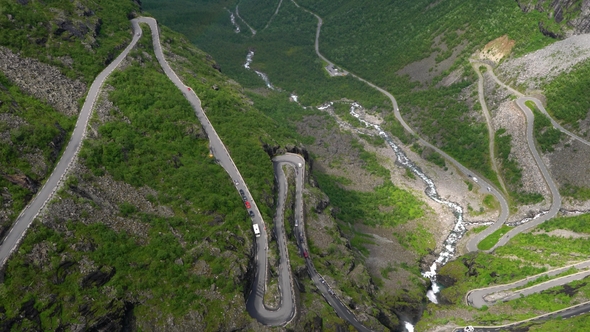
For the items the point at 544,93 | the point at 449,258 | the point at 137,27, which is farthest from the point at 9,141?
the point at 544,93

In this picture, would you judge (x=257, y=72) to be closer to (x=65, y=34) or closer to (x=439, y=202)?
(x=65, y=34)

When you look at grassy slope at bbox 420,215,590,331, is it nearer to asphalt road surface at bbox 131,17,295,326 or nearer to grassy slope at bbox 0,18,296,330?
asphalt road surface at bbox 131,17,295,326

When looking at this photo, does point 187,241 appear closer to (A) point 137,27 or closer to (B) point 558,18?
(A) point 137,27

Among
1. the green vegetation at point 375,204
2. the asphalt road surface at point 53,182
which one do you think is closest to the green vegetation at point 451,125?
the green vegetation at point 375,204

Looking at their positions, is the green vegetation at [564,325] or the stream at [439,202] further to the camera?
the stream at [439,202]

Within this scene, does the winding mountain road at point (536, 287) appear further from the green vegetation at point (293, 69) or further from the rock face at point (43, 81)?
the rock face at point (43, 81)

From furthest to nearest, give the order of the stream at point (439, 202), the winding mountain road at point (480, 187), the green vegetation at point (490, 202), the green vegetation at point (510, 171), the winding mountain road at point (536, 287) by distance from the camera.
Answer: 1. the green vegetation at point (490, 202)
2. the green vegetation at point (510, 171)
3. the winding mountain road at point (480, 187)
4. the stream at point (439, 202)
5. the winding mountain road at point (536, 287)

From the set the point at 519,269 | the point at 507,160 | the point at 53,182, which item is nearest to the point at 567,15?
the point at 507,160
